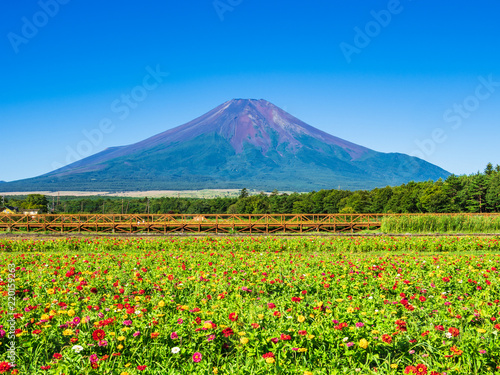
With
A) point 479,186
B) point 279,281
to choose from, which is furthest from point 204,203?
point 279,281

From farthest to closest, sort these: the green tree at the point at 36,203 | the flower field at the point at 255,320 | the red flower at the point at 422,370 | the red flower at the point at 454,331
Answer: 1. the green tree at the point at 36,203
2. the red flower at the point at 454,331
3. the flower field at the point at 255,320
4. the red flower at the point at 422,370

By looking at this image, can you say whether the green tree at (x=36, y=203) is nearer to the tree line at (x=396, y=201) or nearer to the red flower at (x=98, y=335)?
the tree line at (x=396, y=201)

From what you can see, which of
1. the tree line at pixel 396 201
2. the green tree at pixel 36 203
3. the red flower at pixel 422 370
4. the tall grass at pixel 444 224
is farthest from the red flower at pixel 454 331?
the green tree at pixel 36 203

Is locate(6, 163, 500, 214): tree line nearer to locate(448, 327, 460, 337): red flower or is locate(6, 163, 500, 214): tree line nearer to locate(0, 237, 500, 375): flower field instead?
locate(0, 237, 500, 375): flower field

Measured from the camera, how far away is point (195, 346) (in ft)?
13.9

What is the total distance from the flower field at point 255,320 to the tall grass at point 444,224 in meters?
14.9

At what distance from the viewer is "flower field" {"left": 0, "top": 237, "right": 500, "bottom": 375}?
12.6 feet

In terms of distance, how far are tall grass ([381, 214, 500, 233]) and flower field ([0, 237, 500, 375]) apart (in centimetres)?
1492

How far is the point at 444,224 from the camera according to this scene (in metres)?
23.0

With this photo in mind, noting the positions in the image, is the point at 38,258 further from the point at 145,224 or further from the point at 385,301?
the point at 145,224

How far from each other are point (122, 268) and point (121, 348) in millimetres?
4989

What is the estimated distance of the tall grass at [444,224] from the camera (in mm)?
22656

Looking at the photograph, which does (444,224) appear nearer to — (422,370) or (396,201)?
(422,370)

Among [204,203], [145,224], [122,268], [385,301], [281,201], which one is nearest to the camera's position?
[385,301]
